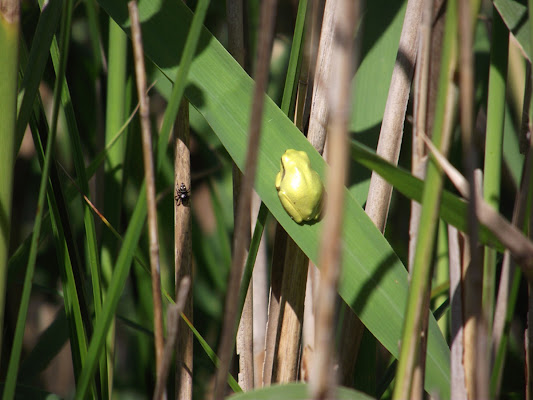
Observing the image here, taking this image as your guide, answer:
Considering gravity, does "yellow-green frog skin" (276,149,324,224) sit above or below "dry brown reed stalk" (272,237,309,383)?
above

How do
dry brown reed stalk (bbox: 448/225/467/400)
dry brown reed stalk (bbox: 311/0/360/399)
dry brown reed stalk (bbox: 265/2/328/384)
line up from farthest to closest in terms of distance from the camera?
1. dry brown reed stalk (bbox: 265/2/328/384)
2. dry brown reed stalk (bbox: 448/225/467/400)
3. dry brown reed stalk (bbox: 311/0/360/399)

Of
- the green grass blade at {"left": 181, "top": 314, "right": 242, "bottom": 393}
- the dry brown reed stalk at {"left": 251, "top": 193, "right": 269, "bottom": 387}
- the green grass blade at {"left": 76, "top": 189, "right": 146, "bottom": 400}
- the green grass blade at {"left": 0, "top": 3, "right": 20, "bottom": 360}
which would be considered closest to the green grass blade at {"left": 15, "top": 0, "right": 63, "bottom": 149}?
the green grass blade at {"left": 0, "top": 3, "right": 20, "bottom": 360}

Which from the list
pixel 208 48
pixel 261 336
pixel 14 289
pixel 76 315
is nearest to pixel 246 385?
pixel 261 336

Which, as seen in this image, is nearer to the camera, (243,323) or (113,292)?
(113,292)

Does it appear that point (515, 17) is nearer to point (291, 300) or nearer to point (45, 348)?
point (291, 300)

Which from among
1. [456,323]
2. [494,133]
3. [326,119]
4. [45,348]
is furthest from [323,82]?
[45,348]

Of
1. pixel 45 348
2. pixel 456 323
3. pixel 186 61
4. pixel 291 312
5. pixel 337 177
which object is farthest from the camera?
pixel 45 348

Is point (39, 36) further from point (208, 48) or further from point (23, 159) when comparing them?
point (23, 159)

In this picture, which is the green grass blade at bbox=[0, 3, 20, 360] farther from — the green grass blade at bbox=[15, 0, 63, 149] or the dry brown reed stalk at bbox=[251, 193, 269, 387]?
the dry brown reed stalk at bbox=[251, 193, 269, 387]
